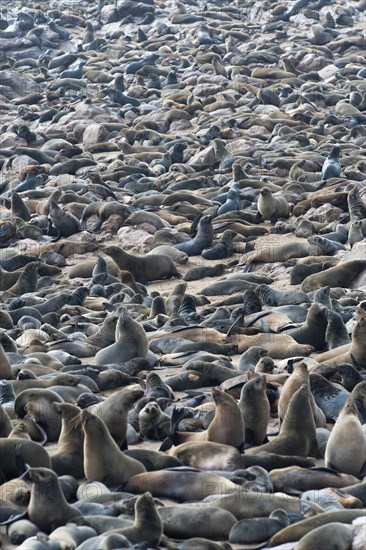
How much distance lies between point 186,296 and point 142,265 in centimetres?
195

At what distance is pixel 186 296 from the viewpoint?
10.5 m

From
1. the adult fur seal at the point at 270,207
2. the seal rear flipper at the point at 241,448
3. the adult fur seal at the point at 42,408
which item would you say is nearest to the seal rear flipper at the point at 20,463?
the adult fur seal at the point at 42,408

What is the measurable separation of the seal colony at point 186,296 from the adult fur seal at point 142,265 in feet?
0.08

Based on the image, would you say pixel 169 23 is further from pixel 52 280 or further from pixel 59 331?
pixel 59 331

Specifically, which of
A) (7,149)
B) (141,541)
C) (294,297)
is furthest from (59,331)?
(7,149)

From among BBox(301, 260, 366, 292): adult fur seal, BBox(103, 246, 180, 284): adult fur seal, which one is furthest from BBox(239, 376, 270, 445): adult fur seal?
BBox(103, 246, 180, 284): adult fur seal

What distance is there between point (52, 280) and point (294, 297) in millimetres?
3537

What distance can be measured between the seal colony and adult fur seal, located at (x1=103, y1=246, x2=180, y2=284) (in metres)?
0.03

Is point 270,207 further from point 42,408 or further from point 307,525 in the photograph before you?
point 307,525

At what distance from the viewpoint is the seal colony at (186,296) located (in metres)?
5.36

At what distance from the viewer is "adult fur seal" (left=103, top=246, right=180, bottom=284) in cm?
1230

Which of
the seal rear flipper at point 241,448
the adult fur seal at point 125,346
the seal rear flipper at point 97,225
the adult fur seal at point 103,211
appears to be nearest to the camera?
the seal rear flipper at point 241,448

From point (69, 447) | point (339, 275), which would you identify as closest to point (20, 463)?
point (69, 447)

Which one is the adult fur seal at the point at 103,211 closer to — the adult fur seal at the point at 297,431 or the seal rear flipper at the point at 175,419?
the seal rear flipper at the point at 175,419
